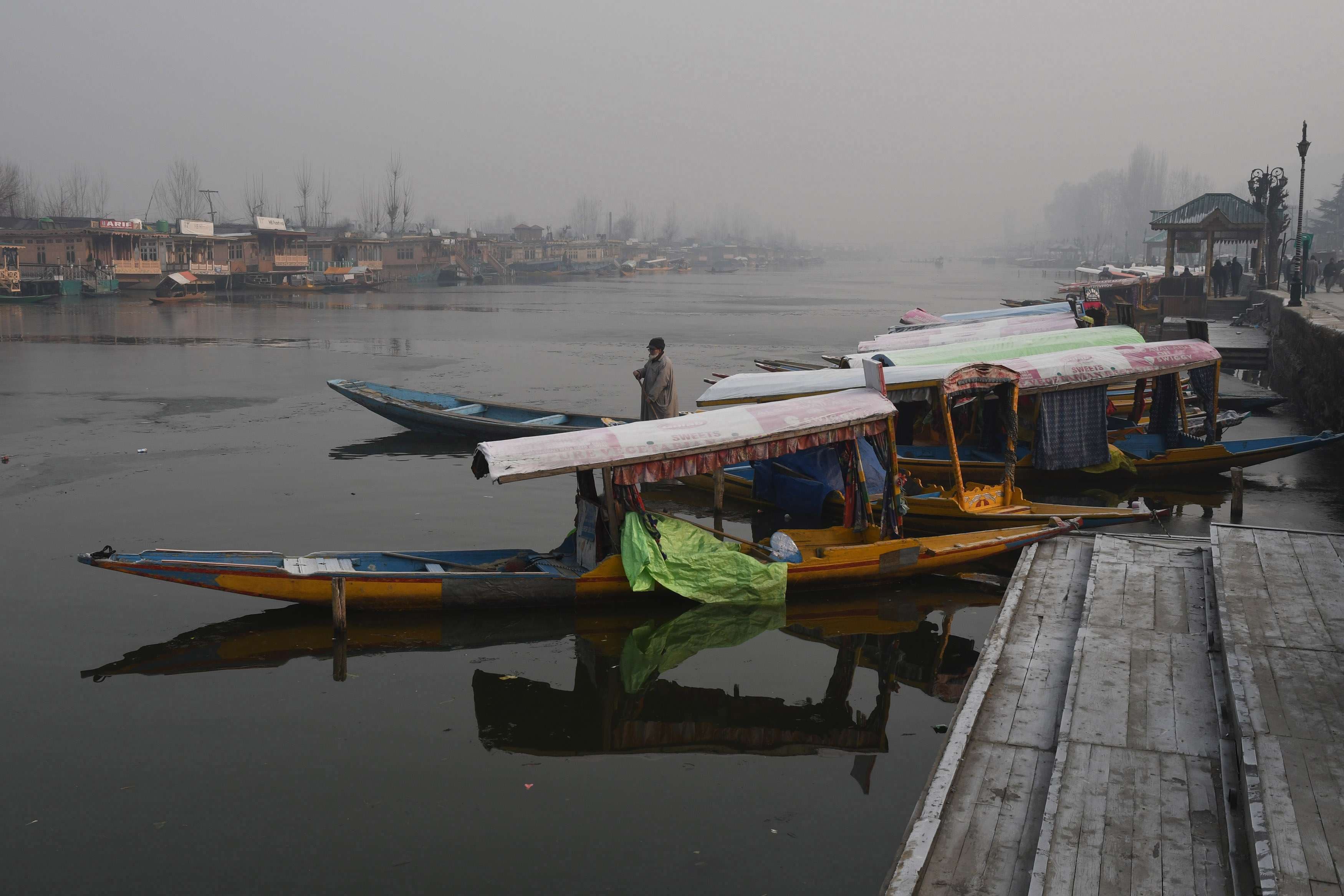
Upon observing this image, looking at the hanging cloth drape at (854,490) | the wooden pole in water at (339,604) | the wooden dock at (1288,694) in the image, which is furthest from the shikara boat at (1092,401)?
the wooden pole in water at (339,604)

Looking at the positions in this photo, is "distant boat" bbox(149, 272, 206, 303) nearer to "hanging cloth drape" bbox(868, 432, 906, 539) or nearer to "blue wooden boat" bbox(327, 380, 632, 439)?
"blue wooden boat" bbox(327, 380, 632, 439)

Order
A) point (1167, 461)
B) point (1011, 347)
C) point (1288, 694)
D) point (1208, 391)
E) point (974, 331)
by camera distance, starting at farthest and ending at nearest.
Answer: point (974, 331)
point (1011, 347)
point (1208, 391)
point (1167, 461)
point (1288, 694)

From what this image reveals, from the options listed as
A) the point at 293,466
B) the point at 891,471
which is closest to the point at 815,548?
the point at 891,471

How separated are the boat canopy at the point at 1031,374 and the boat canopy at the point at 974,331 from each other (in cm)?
539

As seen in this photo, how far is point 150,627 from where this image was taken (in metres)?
9.66

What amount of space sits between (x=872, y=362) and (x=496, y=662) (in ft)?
16.4

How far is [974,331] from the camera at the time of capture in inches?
832

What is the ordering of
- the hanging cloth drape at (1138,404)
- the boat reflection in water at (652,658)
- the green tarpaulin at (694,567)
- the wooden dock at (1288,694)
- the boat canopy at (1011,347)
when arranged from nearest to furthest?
1. the wooden dock at (1288,694)
2. the boat reflection in water at (652,658)
3. the green tarpaulin at (694,567)
4. the boat canopy at (1011,347)
5. the hanging cloth drape at (1138,404)

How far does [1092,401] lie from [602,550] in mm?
7425

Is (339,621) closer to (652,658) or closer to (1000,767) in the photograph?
(652,658)

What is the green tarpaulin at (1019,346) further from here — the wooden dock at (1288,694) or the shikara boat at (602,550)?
the wooden dock at (1288,694)

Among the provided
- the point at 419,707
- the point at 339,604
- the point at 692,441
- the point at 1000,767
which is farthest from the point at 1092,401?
the point at 339,604

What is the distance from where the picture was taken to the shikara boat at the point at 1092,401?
44.5 feet

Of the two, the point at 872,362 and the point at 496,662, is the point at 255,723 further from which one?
the point at 872,362
